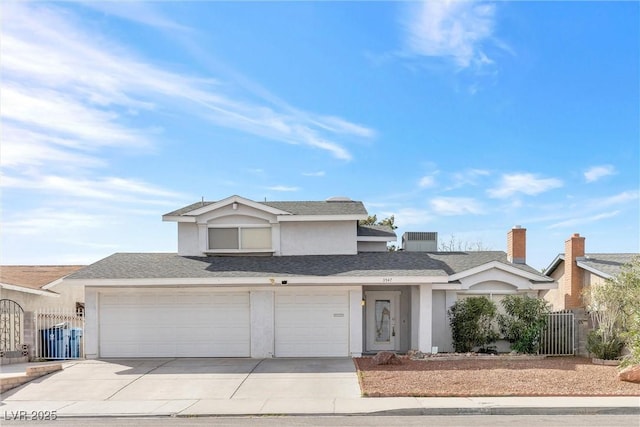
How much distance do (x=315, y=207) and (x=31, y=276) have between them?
13.7 m

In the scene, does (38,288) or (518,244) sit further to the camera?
(518,244)

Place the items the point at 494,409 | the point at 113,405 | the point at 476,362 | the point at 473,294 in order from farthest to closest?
the point at 473,294, the point at 476,362, the point at 113,405, the point at 494,409

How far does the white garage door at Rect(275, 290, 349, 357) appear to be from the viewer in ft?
57.9

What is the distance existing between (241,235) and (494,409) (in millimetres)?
11969

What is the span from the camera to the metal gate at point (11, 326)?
1730cm

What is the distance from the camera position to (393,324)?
64.7 ft

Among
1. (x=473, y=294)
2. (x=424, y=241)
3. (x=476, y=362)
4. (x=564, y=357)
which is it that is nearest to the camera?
(x=476, y=362)

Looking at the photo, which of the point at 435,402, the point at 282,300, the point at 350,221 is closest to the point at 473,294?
the point at 350,221

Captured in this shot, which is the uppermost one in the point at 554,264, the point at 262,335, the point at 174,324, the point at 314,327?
the point at 554,264

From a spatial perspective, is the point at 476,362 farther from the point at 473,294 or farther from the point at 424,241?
the point at 424,241

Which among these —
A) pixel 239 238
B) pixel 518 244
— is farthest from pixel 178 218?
pixel 518 244

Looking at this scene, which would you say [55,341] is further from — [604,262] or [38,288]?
[604,262]

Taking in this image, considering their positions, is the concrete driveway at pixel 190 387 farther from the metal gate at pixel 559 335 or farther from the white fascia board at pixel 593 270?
the white fascia board at pixel 593 270

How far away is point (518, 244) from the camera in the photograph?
21.9 m
